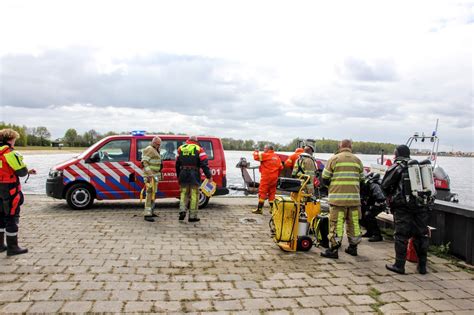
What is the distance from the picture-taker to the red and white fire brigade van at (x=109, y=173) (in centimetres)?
956

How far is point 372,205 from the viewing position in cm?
751

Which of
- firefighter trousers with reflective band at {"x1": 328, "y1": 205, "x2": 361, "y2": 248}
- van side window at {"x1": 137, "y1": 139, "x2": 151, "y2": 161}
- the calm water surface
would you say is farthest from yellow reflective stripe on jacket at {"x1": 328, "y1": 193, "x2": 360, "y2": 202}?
van side window at {"x1": 137, "y1": 139, "x2": 151, "y2": 161}

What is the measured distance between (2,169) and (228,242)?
150 inches

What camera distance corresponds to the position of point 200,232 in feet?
24.4

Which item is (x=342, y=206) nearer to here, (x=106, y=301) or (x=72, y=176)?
(x=106, y=301)

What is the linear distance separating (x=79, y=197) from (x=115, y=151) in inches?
58.7

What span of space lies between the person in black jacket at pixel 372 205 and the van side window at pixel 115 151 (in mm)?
6066

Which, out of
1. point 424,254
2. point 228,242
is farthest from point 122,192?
point 424,254

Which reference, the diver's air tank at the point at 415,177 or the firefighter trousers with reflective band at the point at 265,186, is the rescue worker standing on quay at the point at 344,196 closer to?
the diver's air tank at the point at 415,177

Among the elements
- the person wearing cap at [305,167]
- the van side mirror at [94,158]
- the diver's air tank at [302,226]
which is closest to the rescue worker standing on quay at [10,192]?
the van side mirror at [94,158]

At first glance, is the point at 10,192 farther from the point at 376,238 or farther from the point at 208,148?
the point at 376,238

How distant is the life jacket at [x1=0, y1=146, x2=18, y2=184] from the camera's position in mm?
5637

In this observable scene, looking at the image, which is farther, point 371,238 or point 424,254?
point 371,238

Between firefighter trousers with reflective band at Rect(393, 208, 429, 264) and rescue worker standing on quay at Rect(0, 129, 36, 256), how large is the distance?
5.60 m
